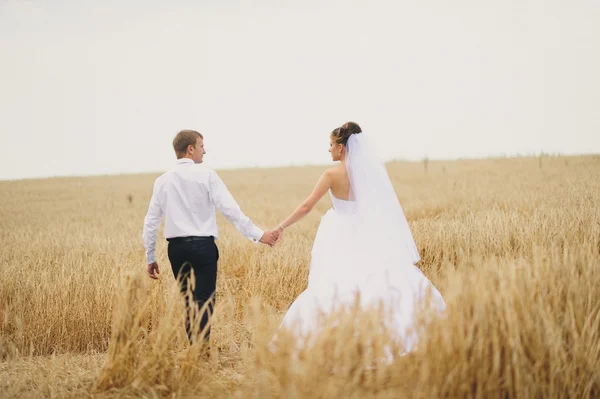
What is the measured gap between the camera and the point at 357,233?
4824mm

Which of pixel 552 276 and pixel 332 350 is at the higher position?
pixel 552 276

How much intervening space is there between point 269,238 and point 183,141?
143 centimetres

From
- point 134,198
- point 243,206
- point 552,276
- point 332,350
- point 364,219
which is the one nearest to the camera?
point 332,350

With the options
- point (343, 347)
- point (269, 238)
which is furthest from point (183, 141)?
point (343, 347)

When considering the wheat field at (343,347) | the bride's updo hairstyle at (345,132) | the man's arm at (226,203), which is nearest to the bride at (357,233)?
the bride's updo hairstyle at (345,132)

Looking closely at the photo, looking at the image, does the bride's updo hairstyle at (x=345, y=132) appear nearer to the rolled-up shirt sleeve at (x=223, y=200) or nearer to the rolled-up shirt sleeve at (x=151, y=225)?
the rolled-up shirt sleeve at (x=223, y=200)

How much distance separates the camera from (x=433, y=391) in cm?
247

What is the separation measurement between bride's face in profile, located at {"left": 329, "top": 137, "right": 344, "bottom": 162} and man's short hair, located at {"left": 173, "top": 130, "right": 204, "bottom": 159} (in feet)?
5.05

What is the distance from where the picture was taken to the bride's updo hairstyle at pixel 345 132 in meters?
4.98

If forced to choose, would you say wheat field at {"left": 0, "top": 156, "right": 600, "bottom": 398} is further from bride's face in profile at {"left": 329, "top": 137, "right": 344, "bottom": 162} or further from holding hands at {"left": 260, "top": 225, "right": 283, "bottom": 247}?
bride's face in profile at {"left": 329, "top": 137, "right": 344, "bottom": 162}

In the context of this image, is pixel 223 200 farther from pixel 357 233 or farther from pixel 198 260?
pixel 357 233

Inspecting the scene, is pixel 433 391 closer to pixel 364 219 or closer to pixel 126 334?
pixel 126 334

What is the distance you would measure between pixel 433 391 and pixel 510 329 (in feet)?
2.14

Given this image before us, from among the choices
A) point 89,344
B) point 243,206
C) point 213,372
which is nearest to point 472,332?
point 213,372
